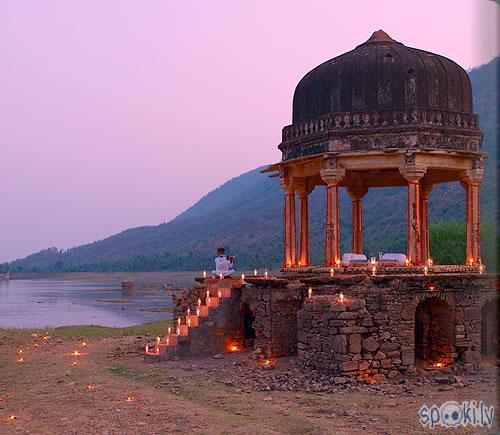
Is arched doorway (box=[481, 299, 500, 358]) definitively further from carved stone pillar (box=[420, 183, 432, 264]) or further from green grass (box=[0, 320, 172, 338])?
green grass (box=[0, 320, 172, 338])

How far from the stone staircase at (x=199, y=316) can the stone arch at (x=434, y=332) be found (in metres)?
5.11

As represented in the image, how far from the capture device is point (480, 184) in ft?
58.7

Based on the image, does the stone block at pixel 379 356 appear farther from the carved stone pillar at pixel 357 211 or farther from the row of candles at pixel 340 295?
the carved stone pillar at pixel 357 211

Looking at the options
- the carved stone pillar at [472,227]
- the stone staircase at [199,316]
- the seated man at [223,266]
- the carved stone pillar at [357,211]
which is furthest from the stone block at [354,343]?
the carved stone pillar at [357,211]

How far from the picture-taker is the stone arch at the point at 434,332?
50.5ft

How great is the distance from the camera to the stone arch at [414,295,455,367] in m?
15.4

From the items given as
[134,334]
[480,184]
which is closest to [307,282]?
[480,184]

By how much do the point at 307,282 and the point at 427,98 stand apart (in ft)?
20.2

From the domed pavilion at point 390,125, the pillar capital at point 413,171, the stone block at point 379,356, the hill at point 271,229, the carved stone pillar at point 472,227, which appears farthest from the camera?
the hill at point 271,229

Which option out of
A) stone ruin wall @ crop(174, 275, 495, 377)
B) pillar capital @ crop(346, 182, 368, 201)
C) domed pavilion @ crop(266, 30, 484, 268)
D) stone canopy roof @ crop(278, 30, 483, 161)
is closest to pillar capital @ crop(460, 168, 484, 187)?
domed pavilion @ crop(266, 30, 484, 268)

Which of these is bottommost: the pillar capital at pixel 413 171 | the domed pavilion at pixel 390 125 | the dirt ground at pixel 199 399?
the dirt ground at pixel 199 399

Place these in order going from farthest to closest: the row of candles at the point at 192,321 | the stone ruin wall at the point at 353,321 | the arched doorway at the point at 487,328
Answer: the row of candles at the point at 192,321, the arched doorway at the point at 487,328, the stone ruin wall at the point at 353,321

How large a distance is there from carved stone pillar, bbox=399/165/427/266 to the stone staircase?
192 inches

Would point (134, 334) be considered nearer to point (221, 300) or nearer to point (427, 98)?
point (221, 300)
